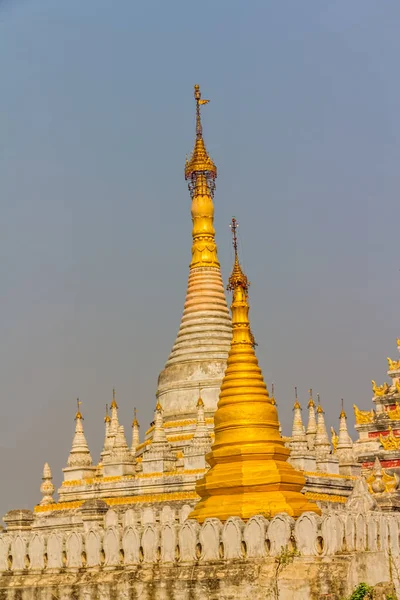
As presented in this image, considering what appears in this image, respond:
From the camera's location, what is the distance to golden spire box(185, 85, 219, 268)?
1937 inches

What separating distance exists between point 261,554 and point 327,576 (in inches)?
62.4

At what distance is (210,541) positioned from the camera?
84.1ft

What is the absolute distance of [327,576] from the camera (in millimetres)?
23812

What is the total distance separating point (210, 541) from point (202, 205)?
81.8 ft

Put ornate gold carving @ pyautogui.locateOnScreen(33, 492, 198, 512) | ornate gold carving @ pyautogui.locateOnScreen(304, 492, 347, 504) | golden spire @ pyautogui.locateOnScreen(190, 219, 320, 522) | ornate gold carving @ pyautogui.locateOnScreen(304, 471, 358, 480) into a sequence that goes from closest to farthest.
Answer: golden spire @ pyautogui.locateOnScreen(190, 219, 320, 522) → ornate gold carving @ pyautogui.locateOnScreen(33, 492, 198, 512) → ornate gold carving @ pyautogui.locateOnScreen(304, 492, 347, 504) → ornate gold carving @ pyautogui.locateOnScreen(304, 471, 358, 480)

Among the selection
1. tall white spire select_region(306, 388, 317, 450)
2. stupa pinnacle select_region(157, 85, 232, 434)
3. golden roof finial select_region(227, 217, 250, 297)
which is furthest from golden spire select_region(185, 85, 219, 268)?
golden roof finial select_region(227, 217, 250, 297)

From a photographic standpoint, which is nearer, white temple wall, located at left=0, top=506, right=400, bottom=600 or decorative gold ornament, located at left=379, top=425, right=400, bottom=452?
white temple wall, located at left=0, top=506, right=400, bottom=600

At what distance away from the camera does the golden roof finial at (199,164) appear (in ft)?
161

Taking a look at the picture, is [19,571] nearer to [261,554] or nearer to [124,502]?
[261,554]

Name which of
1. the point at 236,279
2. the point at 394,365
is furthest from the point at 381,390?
the point at 236,279

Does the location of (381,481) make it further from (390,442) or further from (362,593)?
(362,593)

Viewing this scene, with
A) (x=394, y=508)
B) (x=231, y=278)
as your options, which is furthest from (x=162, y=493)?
(x=231, y=278)

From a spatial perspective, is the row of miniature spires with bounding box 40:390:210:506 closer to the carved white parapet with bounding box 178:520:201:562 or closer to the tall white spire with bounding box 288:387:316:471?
the tall white spire with bounding box 288:387:316:471

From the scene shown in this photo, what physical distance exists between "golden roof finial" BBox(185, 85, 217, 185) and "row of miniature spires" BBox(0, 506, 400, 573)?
22.8 m
